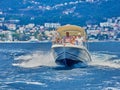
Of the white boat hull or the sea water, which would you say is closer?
the sea water

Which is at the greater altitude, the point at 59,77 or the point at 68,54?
the point at 68,54

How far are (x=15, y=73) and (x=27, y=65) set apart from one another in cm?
929

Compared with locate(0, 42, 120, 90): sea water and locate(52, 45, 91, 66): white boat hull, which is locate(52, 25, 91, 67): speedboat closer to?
locate(52, 45, 91, 66): white boat hull

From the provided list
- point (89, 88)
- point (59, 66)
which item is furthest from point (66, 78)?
point (59, 66)

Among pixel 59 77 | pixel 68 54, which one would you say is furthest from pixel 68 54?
pixel 59 77

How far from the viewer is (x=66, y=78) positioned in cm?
5353

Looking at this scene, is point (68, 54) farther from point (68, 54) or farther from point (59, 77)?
point (59, 77)

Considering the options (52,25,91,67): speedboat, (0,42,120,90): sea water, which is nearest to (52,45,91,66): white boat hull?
(52,25,91,67): speedboat

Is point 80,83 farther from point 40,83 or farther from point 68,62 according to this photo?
point 68,62

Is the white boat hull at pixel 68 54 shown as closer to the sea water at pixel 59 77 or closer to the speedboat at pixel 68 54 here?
the speedboat at pixel 68 54

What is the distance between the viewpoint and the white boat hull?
62906 millimetres

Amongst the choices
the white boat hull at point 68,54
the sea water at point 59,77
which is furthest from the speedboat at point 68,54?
the sea water at point 59,77

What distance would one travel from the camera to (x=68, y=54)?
63062mm

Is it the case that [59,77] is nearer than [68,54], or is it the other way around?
[59,77]
